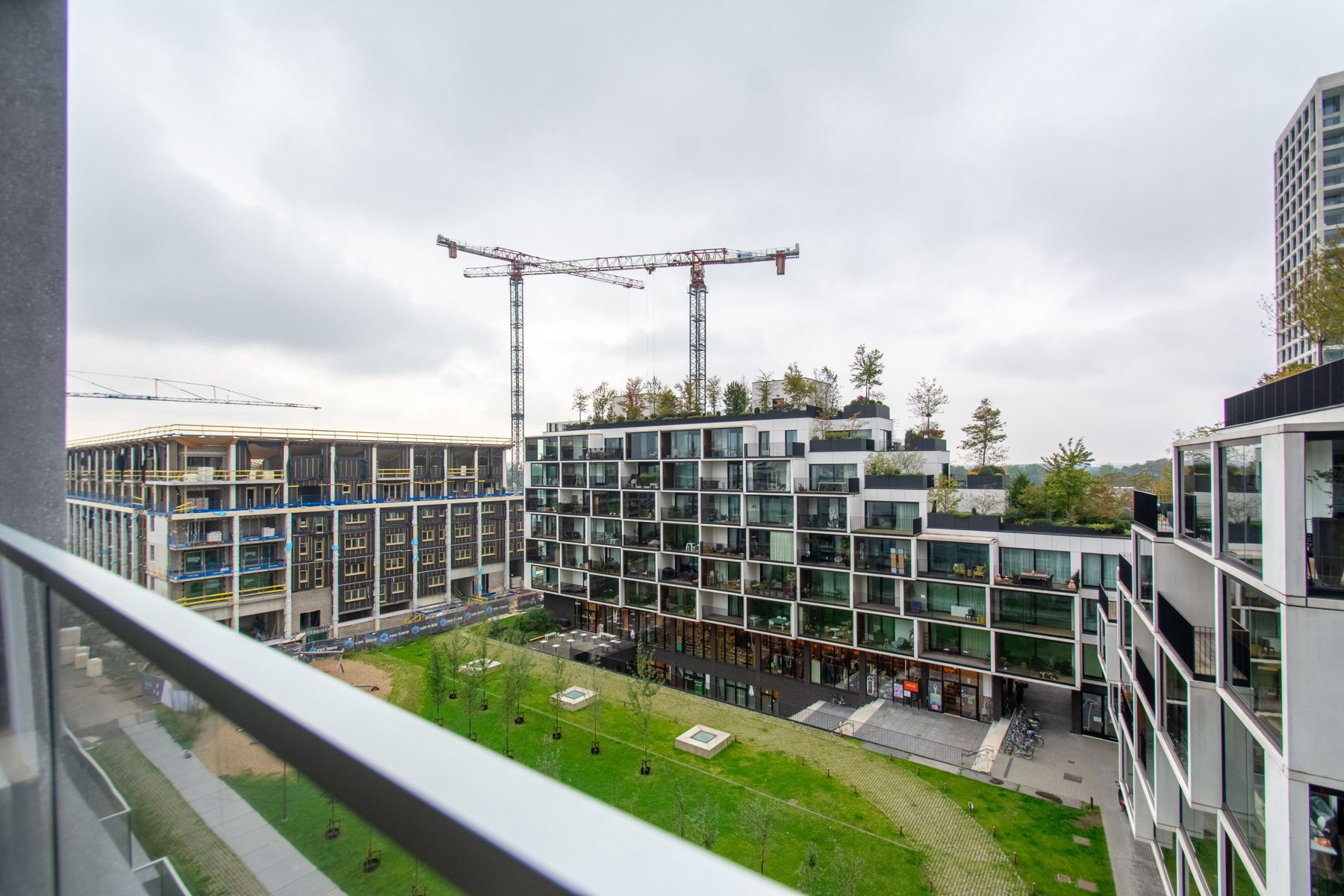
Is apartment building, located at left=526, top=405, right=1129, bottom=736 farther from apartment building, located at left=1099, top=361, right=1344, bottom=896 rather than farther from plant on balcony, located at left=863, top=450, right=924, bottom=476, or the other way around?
apartment building, located at left=1099, top=361, right=1344, bottom=896

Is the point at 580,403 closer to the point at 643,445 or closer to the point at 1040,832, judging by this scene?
the point at 643,445

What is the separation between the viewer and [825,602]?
2117 centimetres

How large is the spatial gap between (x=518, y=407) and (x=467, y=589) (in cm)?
1807

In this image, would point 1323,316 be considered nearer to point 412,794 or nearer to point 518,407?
point 412,794

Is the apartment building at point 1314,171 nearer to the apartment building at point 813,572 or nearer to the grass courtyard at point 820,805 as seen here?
the apartment building at point 813,572

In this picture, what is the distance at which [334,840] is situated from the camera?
0.79 m

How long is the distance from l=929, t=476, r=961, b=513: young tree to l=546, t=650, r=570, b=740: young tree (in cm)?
1393

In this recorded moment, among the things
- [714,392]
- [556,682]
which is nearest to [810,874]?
[556,682]

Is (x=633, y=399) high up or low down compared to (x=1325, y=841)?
up

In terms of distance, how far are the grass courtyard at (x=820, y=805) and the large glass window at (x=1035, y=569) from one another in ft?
20.3

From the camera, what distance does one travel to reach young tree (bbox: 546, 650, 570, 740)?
17625 mm

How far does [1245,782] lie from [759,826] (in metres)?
7.55

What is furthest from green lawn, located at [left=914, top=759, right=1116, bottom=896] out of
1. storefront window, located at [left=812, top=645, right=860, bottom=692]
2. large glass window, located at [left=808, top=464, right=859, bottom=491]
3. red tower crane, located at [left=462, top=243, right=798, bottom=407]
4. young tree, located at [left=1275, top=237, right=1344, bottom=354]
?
red tower crane, located at [left=462, top=243, right=798, bottom=407]

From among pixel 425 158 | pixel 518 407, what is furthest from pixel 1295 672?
pixel 518 407
